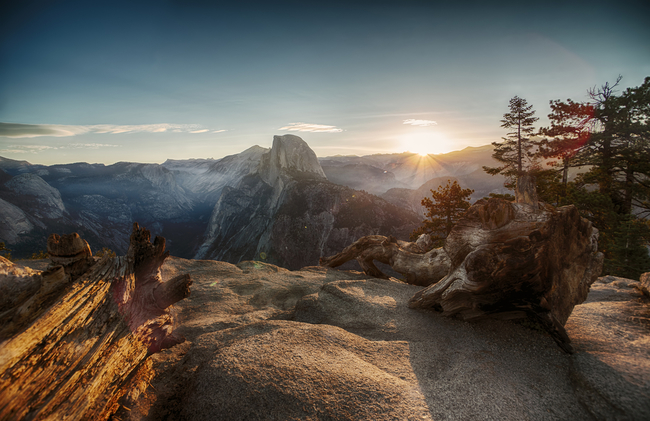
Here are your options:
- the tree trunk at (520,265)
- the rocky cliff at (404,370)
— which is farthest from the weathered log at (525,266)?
the rocky cliff at (404,370)

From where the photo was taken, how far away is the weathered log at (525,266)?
540 cm

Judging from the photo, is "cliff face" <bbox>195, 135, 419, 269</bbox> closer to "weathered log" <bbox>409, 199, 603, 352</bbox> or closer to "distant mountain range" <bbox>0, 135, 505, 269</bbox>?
"distant mountain range" <bbox>0, 135, 505, 269</bbox>

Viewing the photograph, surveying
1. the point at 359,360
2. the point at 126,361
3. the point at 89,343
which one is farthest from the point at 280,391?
the point at 89,343

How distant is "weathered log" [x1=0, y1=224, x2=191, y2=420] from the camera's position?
9.85 ft

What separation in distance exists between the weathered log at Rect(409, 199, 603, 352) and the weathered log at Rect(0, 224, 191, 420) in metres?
7.04

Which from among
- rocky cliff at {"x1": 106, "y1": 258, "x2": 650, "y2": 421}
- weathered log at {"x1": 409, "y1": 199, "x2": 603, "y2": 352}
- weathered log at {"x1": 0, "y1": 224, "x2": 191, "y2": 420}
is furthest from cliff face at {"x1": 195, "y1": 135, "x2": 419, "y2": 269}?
weathered log at {"x1": 0, "y1": 224, "x2": 191, "y2": 420}

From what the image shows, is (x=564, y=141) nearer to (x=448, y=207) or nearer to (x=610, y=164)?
(x=610, y=164)

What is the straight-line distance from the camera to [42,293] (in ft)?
12.8

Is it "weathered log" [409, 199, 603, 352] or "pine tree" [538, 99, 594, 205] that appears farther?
"pine tree" [538, 99, 594, 205]

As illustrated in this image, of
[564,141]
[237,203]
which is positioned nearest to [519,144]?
[564,141]

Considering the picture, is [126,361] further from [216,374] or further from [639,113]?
[639,113]

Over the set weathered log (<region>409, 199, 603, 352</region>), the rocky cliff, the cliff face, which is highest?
weathered log (<region>409, 199, 603, 352</region>)

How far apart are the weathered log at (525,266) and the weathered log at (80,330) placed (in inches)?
277

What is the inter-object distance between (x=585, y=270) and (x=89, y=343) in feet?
35.4
